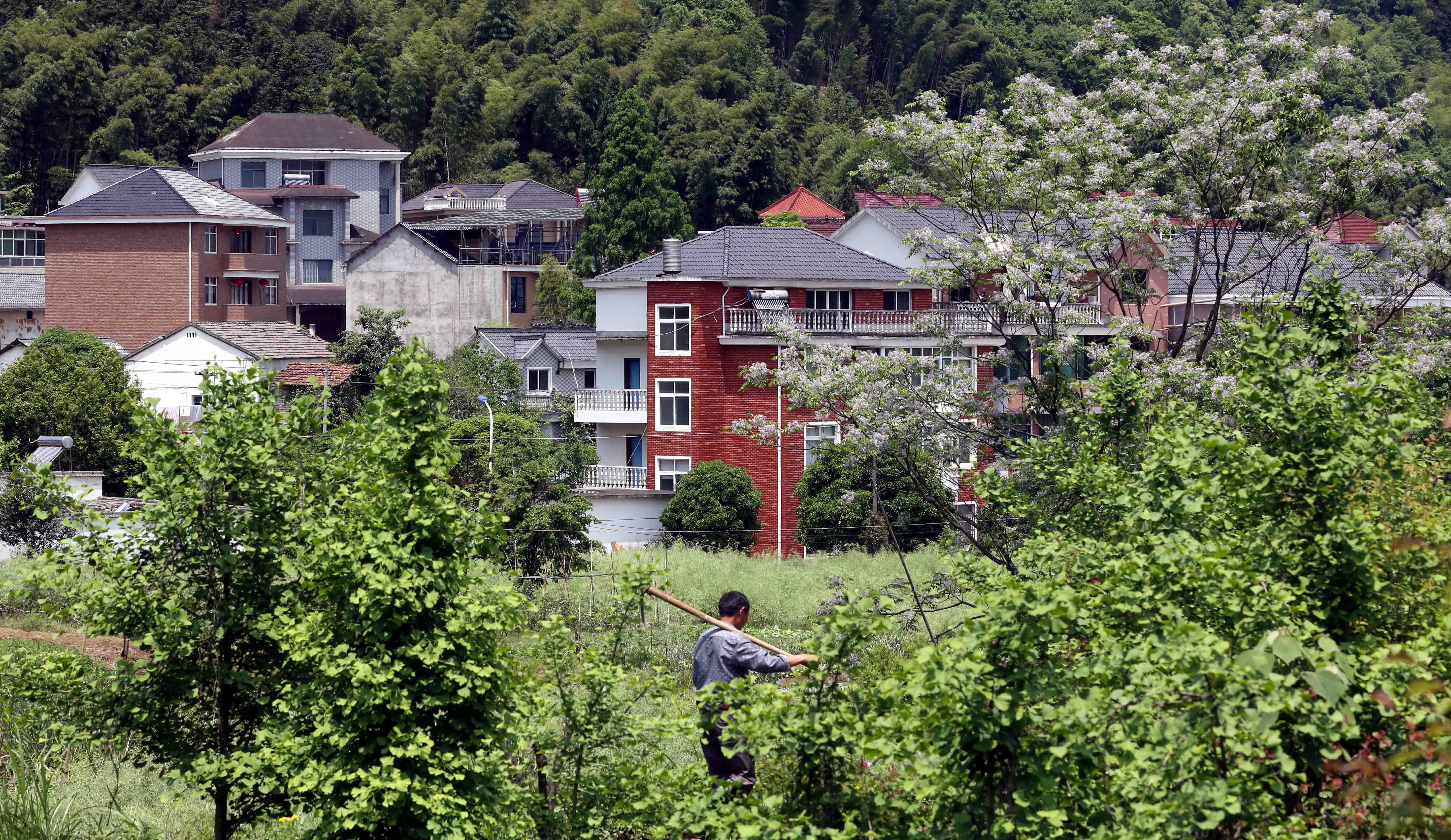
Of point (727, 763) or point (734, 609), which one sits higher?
point (734, 609)

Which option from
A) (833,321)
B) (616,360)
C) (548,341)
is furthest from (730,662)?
(548,341)

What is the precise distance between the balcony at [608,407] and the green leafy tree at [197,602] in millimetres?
26390

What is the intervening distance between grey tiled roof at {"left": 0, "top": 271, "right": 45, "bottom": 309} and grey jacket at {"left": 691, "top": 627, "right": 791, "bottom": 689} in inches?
1830

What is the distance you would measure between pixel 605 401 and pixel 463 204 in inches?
1075

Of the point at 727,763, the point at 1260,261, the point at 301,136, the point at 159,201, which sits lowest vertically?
the point at 727,763

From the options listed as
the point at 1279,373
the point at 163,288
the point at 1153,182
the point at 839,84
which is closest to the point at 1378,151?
the point at 1153,182

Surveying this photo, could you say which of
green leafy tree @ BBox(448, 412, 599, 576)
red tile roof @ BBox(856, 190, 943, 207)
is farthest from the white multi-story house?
green leafy tree @ BBox(448, 412, 599, 576)

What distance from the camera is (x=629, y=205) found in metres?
45.9

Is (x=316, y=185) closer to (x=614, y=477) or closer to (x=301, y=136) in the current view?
(x=301, y=136)

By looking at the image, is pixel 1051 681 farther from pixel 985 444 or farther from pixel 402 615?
pixel 985 444

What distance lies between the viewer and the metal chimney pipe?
31.4 metres

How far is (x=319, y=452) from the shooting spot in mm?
7699

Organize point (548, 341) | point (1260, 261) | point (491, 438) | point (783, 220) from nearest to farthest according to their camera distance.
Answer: point (1260, 261) → point (491, 438) → point (548, 341) → point (783, 220)

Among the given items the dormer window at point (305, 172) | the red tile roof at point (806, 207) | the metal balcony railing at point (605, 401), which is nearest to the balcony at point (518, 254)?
the red tile roof at point (806, 207)
